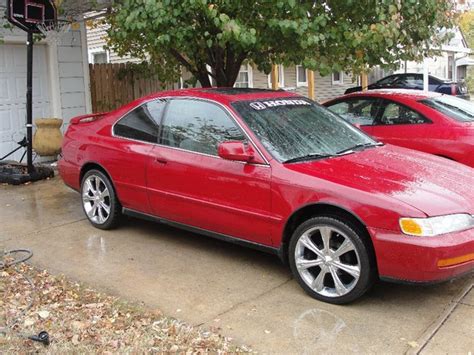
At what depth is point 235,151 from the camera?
4426 millimetres

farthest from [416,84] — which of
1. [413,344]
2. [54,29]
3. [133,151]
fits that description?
[413,344]

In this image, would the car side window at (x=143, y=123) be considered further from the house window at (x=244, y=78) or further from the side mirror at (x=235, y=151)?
the house window at (x=244, y=78)

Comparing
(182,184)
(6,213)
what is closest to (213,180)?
(182,184)

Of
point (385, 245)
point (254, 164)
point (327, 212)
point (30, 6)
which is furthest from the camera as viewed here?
point (30, 6)

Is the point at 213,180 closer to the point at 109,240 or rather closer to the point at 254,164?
the point at 254,164

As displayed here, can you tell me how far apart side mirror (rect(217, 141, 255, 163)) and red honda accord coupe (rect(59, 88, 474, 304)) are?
11mm

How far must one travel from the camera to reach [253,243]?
4590 millimetres

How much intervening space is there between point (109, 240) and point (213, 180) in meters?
1.59

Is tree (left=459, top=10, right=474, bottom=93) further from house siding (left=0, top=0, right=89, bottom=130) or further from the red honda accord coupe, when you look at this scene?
→ the red honda accord coupe

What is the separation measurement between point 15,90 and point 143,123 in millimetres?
5485

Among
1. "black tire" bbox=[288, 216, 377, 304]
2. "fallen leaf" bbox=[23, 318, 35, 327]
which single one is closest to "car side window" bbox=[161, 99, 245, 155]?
"black tire" bbox=[288, 216, 377, 304]

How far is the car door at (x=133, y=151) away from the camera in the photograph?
17.7 feet

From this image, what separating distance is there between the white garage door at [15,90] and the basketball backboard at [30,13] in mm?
1768

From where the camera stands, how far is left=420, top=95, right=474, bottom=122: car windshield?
734 centimetres
